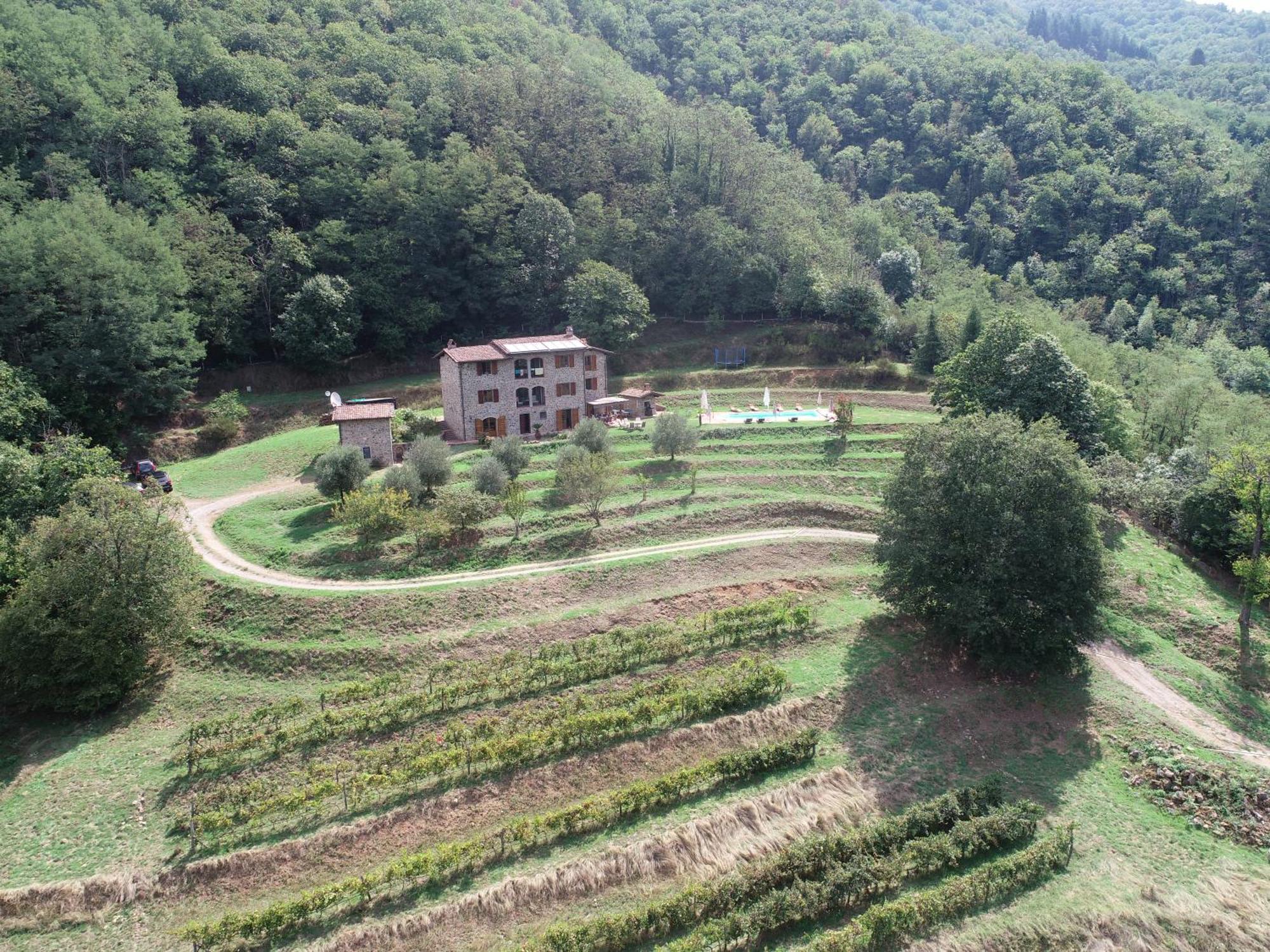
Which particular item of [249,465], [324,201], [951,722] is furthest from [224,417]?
[951,722]

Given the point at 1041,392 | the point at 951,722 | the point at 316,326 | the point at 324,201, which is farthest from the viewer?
the point at 324,201

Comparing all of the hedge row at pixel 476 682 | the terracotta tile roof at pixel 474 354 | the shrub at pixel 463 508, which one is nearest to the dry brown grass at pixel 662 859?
the hedge row at pixel 476 682

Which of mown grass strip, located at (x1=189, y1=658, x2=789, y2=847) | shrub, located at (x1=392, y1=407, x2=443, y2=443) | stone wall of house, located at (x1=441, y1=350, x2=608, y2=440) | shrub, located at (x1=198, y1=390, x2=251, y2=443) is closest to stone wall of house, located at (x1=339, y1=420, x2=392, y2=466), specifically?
shrub, located at (x1=392, y1=407, x2=443, y2=443)

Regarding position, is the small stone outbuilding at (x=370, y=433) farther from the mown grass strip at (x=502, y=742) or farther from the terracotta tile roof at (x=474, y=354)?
the mown grass strip at (x=502, y=742)

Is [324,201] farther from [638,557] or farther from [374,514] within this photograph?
[638,557]

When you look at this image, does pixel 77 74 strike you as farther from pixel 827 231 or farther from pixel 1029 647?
pixel 1029 647

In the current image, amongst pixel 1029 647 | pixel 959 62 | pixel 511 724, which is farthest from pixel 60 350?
pixel 959 62

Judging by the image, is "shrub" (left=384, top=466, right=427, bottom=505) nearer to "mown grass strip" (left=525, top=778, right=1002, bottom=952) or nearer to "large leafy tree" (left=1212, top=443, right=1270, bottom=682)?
"mown grass strip" (left=525, top=778, right=1002, bottom=952)
